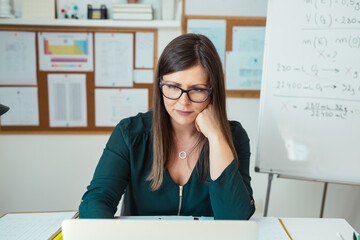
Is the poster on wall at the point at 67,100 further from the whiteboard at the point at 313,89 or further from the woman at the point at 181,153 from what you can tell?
the whiteboard at the point at 313,89

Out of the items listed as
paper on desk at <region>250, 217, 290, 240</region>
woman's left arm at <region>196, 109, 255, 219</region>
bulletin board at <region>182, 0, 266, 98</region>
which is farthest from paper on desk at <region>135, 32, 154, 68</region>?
paper on desk at <region>250, 217, 290, 240</region>

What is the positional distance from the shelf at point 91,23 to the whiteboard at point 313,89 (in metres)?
0.69

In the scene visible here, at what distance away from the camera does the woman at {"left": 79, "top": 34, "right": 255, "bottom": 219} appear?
1010 mm

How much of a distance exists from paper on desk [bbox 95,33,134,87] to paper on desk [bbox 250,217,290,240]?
1398mm

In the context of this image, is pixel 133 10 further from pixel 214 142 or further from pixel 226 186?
pixel 226 186

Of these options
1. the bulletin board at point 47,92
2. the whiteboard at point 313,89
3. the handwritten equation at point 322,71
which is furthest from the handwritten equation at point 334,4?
the bulletin board at point 47,92

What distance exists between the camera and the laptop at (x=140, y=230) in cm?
54

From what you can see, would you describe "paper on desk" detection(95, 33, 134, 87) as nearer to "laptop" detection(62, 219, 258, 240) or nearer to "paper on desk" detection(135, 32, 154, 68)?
"paper on desk" detection(135, 32, 154, 68)

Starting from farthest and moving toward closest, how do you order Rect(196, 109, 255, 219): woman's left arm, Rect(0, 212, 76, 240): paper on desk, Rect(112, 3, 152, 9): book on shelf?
Rect(112, 3, 152, 9): book on shelf < Rect(196, 109, 255, 219): woman's left arm < Rect(0, 212, 76, 240): paper on desk

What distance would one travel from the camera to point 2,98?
2.08 meters

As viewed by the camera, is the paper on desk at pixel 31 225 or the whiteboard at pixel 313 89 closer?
the paper on desk at pixel 31 225

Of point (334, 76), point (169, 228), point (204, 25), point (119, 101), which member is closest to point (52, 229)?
point (169, 228)

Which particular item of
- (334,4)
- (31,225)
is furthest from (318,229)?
(334,4)

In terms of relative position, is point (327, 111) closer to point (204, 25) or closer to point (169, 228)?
point (204, 25)
